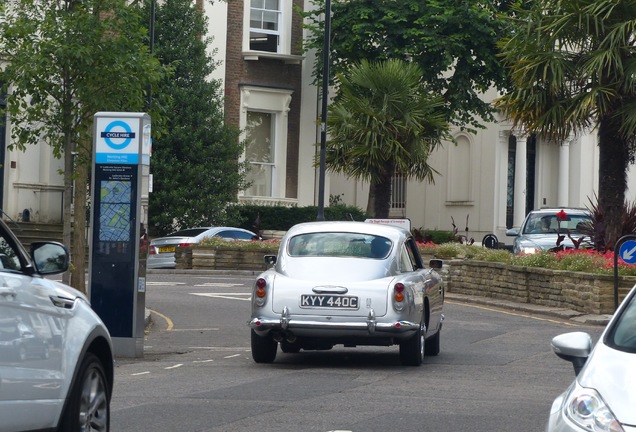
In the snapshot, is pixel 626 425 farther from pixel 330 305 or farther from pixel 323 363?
pixel 323 363

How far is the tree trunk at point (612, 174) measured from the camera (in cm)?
2455

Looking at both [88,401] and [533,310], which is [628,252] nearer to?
[533,310]

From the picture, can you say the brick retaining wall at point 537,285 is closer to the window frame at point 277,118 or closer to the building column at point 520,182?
the window frame at point 277,118

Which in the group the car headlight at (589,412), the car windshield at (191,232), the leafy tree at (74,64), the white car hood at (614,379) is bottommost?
the car headlight at (589,412)

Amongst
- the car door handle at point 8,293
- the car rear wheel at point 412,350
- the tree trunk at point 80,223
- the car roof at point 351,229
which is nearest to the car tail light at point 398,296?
the car rear wheel at point 412,350

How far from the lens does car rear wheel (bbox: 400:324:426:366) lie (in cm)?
1403

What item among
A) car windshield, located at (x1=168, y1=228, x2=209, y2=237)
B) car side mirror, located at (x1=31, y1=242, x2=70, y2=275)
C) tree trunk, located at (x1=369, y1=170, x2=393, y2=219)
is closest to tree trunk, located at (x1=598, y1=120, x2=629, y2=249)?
tree trunk, located at (x1=369, y1=170, x2=393, y2=219)

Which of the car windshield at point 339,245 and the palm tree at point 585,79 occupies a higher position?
the palm tree at point 585,79

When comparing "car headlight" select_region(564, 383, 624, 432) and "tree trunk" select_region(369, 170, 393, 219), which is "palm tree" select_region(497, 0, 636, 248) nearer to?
"tree trunk" select_region(369, 170, 393, 219)

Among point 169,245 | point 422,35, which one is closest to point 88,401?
point 169,245

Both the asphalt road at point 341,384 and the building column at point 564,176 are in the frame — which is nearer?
the asphalt road at point 341,384

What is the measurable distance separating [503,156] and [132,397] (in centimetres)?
4273

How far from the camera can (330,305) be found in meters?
13.5

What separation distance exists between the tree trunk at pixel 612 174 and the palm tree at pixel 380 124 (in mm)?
12082
